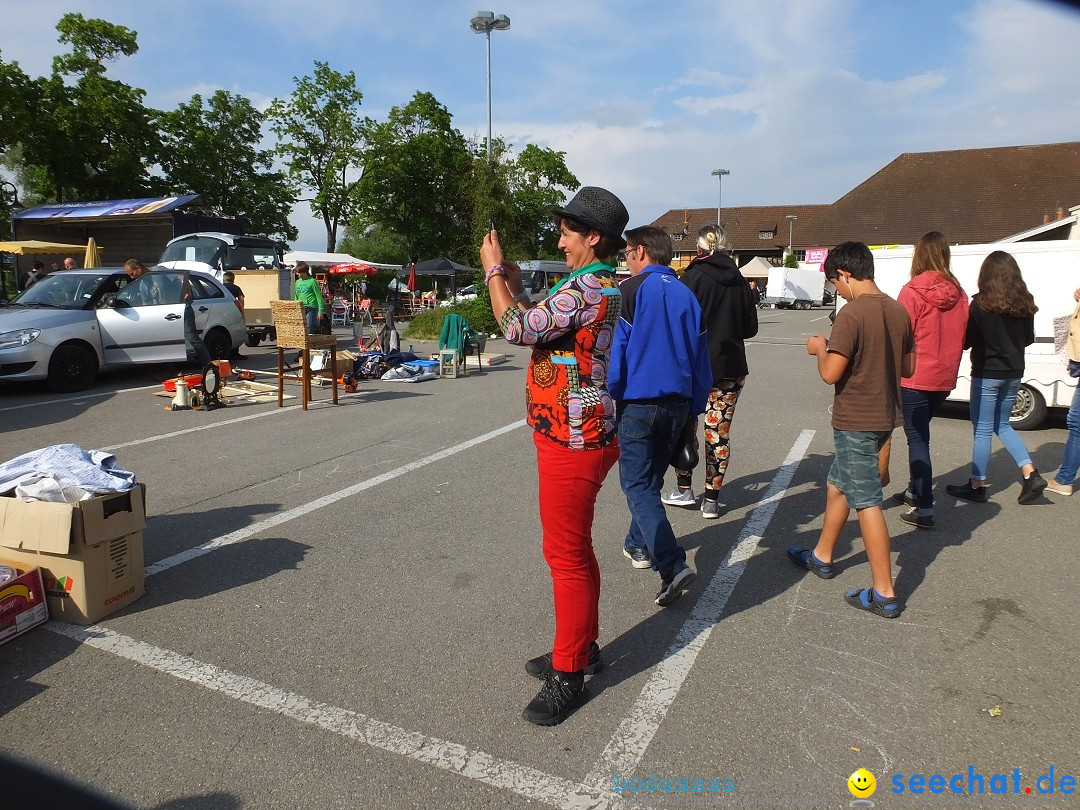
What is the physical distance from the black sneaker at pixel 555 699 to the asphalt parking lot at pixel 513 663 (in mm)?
51

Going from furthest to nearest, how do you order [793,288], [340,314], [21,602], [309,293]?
[793,288] → [340,314] → [309,293] → [21,602]

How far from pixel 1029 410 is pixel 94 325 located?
12.4 m

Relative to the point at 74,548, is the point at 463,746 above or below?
below

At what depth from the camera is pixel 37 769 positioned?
2.50m

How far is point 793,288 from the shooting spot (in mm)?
45656

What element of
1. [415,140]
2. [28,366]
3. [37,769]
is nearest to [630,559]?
[37,769]

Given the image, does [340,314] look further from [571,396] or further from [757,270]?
[757,270]

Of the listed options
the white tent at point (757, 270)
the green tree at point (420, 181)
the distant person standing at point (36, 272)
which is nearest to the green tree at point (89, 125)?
the distant person standing at point (36, 272)

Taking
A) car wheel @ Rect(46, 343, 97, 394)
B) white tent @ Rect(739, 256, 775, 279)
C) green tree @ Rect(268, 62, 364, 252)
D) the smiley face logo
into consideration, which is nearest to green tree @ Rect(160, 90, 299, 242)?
green tree @ Rect(268, 62, 364, 252)

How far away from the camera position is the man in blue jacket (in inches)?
143

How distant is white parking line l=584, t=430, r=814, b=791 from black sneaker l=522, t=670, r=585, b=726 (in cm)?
21

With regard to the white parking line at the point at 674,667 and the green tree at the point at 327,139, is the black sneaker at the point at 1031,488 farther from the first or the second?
the green tree at the point at 327,139

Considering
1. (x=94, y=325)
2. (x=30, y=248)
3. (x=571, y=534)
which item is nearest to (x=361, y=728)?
(x=571, y=534)

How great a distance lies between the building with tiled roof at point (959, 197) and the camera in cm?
3984
